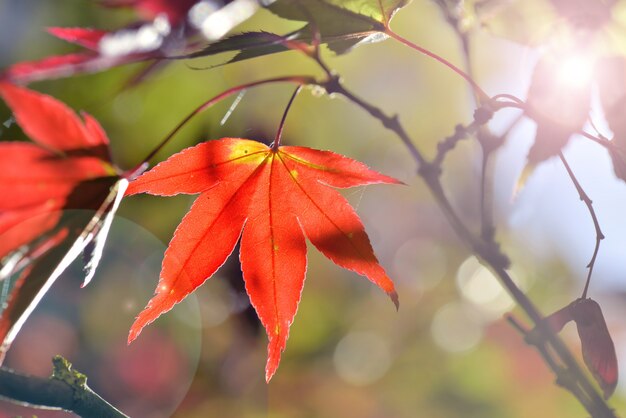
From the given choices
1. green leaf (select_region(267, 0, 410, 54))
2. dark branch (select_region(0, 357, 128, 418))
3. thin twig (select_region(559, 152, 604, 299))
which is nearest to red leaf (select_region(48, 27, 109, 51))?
green leaf (select_region(267, 0, 410, 54))

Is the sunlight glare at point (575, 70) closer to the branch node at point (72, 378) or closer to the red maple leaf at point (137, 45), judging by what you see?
the red maple leaf at point (137, 45)

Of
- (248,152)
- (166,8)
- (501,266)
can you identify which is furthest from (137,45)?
(501,266)

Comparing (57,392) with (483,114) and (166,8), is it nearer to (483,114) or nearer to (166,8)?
(166,8)

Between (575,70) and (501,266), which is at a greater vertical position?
(575,70)

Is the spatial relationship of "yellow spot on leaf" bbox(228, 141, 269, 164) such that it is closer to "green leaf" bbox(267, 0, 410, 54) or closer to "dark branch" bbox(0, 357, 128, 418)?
"green leaf" bbox(267, 0, 410, 54)

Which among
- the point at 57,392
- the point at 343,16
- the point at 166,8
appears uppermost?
the point at 343,16

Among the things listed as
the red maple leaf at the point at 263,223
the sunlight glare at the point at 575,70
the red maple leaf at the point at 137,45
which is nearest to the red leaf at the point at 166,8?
the red maple leaf at the point at 137,45
